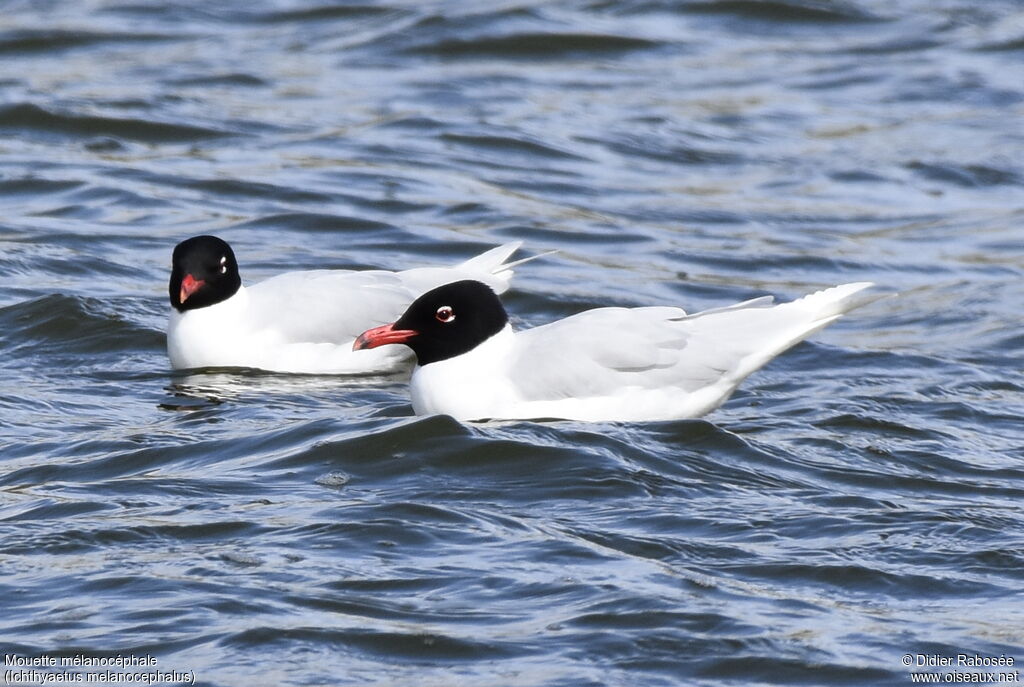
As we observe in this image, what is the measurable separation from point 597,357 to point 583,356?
0.21 feet

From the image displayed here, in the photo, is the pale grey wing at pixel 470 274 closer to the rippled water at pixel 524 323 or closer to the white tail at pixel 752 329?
the rippled water at pixel 524 323

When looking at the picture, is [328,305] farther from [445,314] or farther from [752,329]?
[752,329]

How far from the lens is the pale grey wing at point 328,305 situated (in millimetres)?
9586

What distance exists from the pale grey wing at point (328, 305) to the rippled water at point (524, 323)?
27 centimetres

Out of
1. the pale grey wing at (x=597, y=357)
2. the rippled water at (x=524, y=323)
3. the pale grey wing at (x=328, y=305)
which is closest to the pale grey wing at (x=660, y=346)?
the pale grey wing at (x=597, y=357)

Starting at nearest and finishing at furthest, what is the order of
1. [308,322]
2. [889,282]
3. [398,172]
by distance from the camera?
[308,322], [889,282], [398,172]

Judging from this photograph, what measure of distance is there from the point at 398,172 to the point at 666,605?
892 cm

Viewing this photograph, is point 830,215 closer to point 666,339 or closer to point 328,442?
point 666,339

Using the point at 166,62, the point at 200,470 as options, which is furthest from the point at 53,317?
the point at 166,62

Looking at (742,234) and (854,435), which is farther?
(742,234)

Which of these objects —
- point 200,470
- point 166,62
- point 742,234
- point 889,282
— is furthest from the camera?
point 166,62

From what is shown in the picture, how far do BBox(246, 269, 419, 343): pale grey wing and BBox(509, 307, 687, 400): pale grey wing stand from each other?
145 cm

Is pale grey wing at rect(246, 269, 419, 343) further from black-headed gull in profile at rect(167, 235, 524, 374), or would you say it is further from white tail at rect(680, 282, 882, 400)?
white tail at rect(680, 282, 882, 400)

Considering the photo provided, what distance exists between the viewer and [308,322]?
9.58 m
